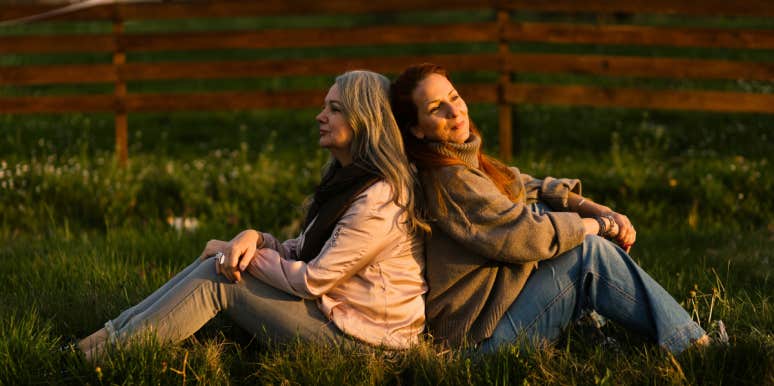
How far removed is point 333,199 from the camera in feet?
12.6

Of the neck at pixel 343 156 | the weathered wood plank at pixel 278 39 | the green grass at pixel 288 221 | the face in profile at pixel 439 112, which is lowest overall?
the green grass at pixel 288 221

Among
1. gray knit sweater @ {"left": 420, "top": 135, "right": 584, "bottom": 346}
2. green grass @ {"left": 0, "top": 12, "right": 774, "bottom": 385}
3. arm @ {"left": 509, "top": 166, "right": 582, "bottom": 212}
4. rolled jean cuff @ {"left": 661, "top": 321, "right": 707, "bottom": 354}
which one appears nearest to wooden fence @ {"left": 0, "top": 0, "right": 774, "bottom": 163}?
green grass @ {"left": 0, "top": 12, "right": 774, "bottom": 385}

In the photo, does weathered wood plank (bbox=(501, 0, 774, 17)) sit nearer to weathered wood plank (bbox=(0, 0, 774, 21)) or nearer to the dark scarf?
weathered wood plank (bbox=(0, 0, 774, 21))

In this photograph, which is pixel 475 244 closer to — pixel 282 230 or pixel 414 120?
pixel 414 120

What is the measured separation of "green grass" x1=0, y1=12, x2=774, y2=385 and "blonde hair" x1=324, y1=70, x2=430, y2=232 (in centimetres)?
60

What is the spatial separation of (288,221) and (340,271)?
3494 mm

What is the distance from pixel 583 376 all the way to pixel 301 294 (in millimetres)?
1067

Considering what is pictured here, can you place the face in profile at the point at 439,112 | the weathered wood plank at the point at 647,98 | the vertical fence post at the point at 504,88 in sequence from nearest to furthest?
the face in profile at the point at 439,112
the weathered wood plank at the point at 647,98
the vertical fence post at the point at 504,88

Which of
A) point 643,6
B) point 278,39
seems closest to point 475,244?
point 278,39

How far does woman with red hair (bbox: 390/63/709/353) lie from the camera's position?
3715 millimetres

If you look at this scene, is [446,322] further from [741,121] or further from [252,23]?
[252,23]

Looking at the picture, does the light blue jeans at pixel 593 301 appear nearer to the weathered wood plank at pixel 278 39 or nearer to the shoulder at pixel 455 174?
the shoulder at pixel 455 174

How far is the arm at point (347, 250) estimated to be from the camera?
3693 mm

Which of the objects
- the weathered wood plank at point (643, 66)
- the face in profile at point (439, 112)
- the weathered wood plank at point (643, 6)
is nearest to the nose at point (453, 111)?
the face in profile at point (439, 112)
